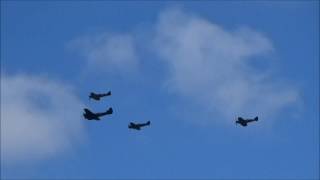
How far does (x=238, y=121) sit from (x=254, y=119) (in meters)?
3.25

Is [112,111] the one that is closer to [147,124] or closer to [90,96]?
[90,96]

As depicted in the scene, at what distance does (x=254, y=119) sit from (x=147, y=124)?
20927mm

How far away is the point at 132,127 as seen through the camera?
172 m

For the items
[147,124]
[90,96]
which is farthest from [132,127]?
[90,96]

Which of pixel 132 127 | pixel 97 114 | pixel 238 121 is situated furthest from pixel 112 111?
pixel 238 121

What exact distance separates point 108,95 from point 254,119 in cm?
3180

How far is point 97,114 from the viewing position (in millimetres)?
155250

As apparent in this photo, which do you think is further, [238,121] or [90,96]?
[238,121]

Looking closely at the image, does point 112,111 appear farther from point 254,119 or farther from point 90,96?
point 254,119

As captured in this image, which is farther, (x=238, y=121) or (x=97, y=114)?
(x=238, y=121)

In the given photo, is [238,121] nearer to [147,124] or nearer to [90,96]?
[147,124]

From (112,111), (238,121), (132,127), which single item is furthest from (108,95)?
(238,121)

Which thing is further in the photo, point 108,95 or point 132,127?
point 132,127

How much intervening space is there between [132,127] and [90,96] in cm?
1656
